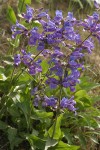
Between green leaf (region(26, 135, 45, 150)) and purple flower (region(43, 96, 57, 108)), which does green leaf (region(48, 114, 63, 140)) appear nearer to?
green leaf (region(26, 135, 45, 150))

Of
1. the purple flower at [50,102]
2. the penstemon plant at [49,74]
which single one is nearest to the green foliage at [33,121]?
the penstemon plant at [49,74]

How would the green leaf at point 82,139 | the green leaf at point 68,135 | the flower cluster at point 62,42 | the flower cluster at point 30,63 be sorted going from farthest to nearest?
the green leaf at point 82,139, the green leaf at point 68,135, the flower cluster at point 30,63, the flower cluster at point 62,42

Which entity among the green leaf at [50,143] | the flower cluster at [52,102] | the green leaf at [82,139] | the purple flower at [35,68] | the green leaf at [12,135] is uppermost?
the purple flower at [35,68]

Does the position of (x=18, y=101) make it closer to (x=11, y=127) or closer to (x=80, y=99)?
(x=11, y=127)

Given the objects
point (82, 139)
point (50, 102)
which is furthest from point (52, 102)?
point (82, 139)

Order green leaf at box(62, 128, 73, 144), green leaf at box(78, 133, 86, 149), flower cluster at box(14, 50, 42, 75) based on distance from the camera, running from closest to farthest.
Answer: flower cluster at box(14, 50, 42, 75) → green leaf at box(62, 128, 73, 144) → green leaf at box(78, 133, 86, 149)

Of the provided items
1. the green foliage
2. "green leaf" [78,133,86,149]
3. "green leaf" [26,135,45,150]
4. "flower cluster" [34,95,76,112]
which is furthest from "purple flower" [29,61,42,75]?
"green leaf" [78,133,86,149]

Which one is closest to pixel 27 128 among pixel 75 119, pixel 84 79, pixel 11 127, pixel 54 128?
pixel 11 127

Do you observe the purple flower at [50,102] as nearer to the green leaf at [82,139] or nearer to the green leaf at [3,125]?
the green leaf at [3,125]
